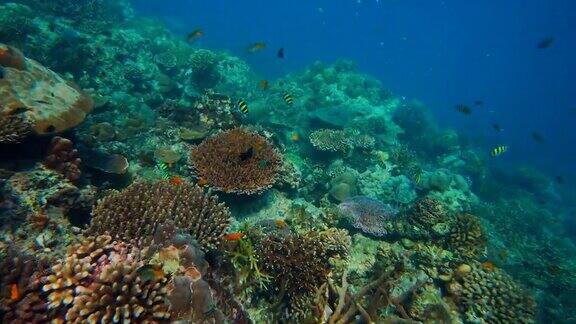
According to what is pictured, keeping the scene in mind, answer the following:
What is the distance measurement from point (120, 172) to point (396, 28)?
149 metres

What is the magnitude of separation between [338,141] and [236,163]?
5.77 metres

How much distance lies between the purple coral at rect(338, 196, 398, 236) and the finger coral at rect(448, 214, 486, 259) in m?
1.43

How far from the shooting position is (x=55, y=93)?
6125 mm

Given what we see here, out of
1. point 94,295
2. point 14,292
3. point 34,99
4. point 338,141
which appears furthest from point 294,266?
point 338,141

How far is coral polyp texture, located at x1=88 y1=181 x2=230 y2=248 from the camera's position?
4.89m

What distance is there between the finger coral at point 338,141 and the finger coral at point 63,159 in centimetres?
784

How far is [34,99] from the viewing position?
5.70 metres

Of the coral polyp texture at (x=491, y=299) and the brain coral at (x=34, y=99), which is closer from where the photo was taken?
the brain coral at (x=34, y=99)

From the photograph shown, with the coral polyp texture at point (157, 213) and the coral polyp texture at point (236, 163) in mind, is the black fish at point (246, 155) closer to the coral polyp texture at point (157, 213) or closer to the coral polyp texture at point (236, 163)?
the coral polyp texture at point (236, 163)

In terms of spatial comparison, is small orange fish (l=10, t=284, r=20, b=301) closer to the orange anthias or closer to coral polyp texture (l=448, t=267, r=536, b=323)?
the orange anthias

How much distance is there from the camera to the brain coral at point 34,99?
17.4 feet

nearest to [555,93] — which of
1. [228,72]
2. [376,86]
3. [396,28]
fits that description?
[396,28]

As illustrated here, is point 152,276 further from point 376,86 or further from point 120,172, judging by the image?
point 376,86

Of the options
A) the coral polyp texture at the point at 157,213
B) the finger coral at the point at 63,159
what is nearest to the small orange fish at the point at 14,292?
the coral polyp texture at the point at 157,213
